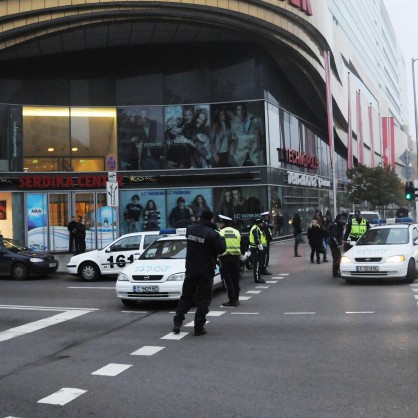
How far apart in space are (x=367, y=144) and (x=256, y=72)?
30987 mm

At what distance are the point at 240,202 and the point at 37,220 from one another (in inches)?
388

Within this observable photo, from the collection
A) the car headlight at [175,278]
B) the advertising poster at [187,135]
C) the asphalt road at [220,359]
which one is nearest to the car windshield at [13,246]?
the asphalt road at [220,359]

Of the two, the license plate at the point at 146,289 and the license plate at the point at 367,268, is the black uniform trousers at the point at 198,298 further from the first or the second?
the license plate at the point at 367,268

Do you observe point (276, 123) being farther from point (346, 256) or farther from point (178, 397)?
point (178, 397)

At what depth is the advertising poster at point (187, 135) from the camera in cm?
2880

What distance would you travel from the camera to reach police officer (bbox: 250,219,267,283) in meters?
14.8

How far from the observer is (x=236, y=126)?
1124 inches

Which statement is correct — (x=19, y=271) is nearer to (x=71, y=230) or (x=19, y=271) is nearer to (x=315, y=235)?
(x=71, y=230)

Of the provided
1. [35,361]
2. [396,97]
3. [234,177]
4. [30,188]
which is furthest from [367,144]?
[396,97]

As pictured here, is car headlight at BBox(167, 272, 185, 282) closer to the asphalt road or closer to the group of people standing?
the asphalt road

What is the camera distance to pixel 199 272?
824cm

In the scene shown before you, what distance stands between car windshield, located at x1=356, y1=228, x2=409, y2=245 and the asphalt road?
2589mm

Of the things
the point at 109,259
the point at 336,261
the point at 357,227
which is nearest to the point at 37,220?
the point at 109,259

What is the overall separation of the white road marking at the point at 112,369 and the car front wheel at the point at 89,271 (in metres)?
10.0
